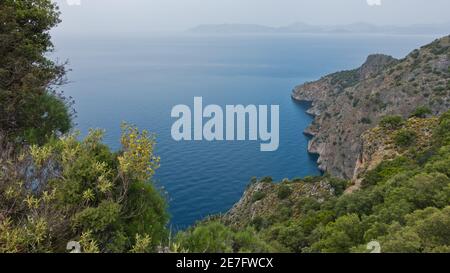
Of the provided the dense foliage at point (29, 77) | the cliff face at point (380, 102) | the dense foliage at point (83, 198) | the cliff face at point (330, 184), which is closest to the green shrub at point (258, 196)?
the cliff face at point (330, 184)

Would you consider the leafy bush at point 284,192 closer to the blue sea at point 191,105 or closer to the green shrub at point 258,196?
the green shrub at point 258,196

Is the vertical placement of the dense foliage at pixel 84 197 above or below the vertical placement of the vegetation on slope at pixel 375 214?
above

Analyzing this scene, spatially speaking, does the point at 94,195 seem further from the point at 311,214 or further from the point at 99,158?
the point at 311,214

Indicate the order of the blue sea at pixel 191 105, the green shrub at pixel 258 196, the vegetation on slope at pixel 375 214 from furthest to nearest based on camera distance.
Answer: the blue sea at pixel 191 105 → the green shrub at pixel 258 196 → the vegetation on slope at pixel 375 214

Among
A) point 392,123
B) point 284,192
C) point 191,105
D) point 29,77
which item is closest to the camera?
point 29,77

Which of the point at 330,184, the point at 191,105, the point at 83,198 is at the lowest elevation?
the point at 330,184

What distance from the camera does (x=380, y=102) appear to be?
A: 67438 mm

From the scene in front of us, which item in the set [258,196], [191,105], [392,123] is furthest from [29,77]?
[191,105]

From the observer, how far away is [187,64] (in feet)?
583

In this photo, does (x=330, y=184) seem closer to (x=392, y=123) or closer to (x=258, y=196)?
(x=258, y=196)

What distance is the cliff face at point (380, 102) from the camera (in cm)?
5969

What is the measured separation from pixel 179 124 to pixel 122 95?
97.8 ft

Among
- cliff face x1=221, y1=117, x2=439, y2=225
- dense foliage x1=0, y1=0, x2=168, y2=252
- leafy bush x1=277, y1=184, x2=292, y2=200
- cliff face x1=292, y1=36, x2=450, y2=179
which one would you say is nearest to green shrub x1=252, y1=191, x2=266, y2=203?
cliff face x1=221, y1=117, x2=439, y2=225

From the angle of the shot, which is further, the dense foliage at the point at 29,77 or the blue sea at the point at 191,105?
the blue sea at the point at 191,105
